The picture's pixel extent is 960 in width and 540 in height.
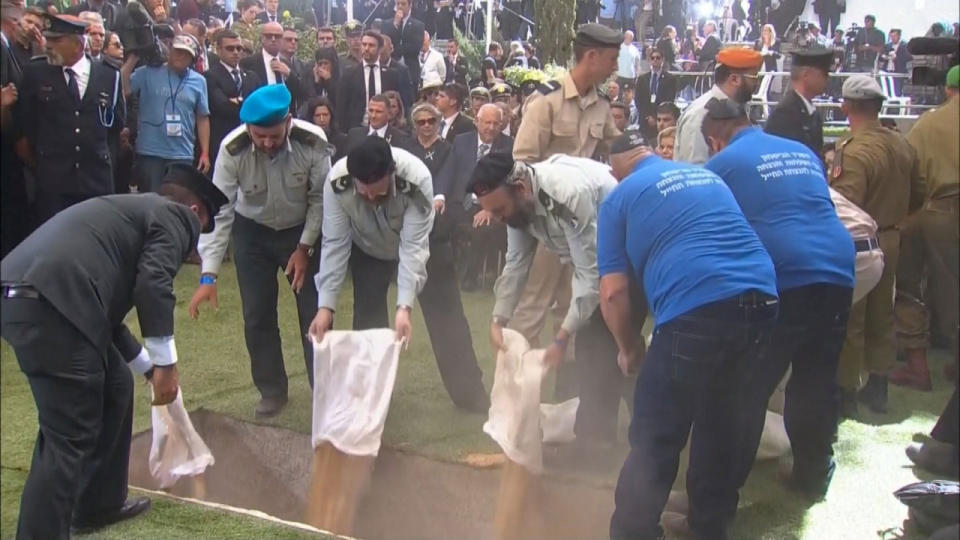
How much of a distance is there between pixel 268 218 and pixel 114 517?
133 cm

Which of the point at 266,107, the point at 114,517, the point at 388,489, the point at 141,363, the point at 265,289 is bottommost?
the point at 388,489

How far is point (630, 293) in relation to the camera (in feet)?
9.70

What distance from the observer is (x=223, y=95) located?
12.3ft

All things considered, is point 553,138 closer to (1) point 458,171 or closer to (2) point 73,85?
(1) point 458,171

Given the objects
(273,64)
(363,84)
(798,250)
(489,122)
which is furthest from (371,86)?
(798,250)

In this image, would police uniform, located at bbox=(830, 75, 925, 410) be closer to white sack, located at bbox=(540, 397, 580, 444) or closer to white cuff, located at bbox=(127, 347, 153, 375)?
white sack, located at bbox=(540, 397, 580, 444)

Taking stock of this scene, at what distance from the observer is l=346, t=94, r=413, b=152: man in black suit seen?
3711 mm

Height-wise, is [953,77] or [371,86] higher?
[953,77]

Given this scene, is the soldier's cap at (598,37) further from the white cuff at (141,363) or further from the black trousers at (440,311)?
the white cuff at (141,363)

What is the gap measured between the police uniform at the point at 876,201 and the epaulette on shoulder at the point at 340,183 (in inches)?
72.2

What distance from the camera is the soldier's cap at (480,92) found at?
11.8 ft

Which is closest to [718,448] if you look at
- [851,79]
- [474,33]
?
[851,79]

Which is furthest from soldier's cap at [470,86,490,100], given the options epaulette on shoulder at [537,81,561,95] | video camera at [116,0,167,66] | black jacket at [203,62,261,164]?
video camera at [116,0,167,66]

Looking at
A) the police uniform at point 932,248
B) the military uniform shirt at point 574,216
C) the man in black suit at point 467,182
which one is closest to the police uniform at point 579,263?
the military uniform shirt at point 574,216
